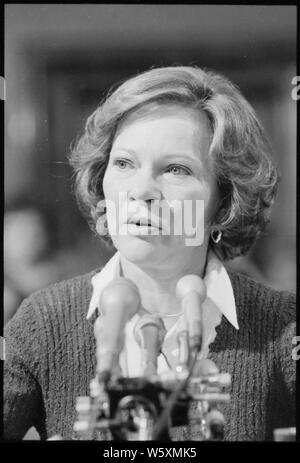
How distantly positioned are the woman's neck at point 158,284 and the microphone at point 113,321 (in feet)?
0.98

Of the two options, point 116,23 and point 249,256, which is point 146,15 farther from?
point 249,256

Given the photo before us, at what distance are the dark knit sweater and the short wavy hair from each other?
0.52 feet

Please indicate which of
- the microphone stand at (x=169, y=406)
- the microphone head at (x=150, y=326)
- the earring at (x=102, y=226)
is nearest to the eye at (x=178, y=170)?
the earring at (x=102, y=226)

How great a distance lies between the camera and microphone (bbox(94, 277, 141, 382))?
1417 mm

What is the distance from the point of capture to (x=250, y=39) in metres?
2.01

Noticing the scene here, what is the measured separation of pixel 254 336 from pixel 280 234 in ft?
0.87

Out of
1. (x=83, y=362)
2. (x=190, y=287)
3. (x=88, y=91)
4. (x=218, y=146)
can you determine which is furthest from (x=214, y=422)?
(x=88, y=91)

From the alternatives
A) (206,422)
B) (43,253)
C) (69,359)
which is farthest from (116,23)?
(206,422)

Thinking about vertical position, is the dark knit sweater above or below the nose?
below

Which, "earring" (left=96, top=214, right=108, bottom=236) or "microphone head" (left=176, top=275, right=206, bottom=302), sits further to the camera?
"earring" (left=96, top=214, right=108, bottom=236)

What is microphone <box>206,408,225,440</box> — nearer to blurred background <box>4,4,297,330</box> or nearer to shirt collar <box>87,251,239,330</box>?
shirt collar <box>87,251,239,330</box>

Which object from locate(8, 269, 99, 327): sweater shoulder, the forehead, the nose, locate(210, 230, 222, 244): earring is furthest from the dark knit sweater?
the forehead
